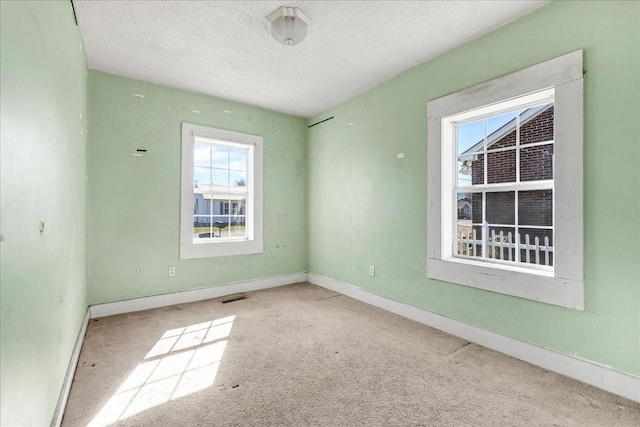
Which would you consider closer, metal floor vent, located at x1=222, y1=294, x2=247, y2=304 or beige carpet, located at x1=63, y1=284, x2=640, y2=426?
beige carpet, located at x1=63, y1=284, x2=640, y2=426

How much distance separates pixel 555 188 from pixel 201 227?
3.82m

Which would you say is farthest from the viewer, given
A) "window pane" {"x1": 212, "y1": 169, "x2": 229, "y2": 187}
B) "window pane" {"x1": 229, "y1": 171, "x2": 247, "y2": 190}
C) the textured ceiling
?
"window pane" {"x1": 229, "y1": 171, "x2": 247, "y2": 190}

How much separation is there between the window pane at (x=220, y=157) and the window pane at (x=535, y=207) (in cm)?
353

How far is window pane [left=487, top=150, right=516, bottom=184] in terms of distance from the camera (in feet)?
8.23

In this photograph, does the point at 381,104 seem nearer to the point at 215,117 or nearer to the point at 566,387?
the point at 215,117

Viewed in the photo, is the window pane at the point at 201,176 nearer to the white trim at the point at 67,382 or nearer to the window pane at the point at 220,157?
the window pane at the point at 220,157

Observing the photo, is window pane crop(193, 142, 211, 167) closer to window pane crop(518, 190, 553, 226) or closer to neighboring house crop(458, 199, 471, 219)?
neighboring house crop(458, 199, 471, 219)

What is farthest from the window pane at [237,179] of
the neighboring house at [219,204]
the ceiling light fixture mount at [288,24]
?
the ceiling light fixture mount at [288,24]

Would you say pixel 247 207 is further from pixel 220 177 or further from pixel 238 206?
pixel 220 177

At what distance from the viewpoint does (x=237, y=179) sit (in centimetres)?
425

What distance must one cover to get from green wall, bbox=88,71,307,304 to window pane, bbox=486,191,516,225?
3.08 m

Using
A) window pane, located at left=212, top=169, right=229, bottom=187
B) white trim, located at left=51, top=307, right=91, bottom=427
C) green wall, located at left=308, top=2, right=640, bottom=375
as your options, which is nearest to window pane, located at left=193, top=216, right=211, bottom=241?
window pane, located at left=212, top=169, right=229, bottom=187

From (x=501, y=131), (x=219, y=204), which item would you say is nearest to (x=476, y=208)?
(x=501, y=131)

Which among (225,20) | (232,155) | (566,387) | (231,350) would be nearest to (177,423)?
(231,350)
